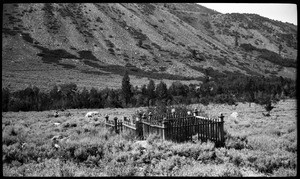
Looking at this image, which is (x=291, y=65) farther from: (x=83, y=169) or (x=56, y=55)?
(x=83, y=169)

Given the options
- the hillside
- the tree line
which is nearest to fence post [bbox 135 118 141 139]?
the tree line

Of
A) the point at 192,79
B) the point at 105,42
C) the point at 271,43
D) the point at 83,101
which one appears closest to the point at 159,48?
the point at 105,42

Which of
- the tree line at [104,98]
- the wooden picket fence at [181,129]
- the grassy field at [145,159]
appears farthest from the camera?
the tree line at [104,98]

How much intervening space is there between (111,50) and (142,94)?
1383 inches

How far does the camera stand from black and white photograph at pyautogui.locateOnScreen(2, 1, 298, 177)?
30.4 feet

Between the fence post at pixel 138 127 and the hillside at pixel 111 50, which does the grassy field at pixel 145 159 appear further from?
the hillside at pixel 111 50

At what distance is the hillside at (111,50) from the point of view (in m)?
55.3

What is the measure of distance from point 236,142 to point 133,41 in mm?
72940

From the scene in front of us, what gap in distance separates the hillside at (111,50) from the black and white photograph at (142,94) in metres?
0.36

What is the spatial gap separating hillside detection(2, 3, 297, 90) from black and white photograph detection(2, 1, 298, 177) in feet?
1.17

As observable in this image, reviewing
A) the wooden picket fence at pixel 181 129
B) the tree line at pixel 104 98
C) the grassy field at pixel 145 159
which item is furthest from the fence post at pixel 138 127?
the tree line at pixel 104 98

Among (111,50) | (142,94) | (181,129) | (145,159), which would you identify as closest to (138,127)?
(181,129)

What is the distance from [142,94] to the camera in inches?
1639

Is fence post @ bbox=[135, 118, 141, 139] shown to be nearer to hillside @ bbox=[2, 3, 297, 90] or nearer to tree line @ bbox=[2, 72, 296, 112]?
tree line @ bbox=[2, 72, 296, 112]
